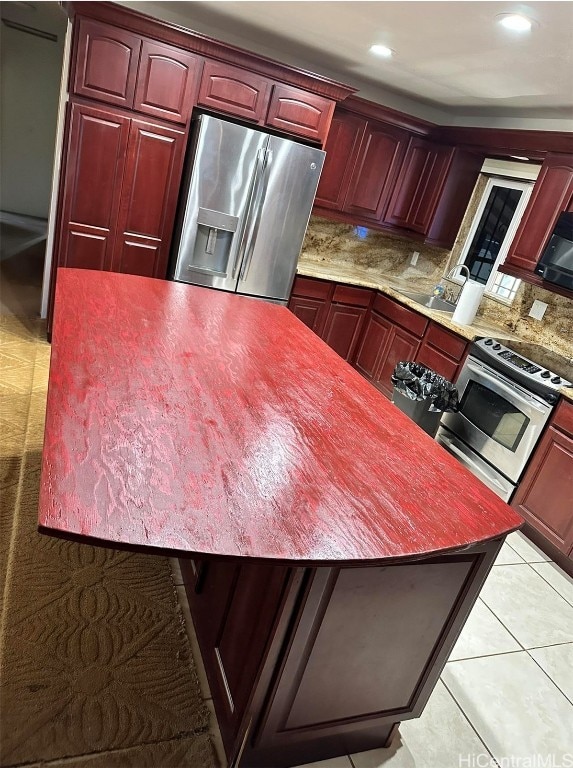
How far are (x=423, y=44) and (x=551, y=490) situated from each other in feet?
8.56

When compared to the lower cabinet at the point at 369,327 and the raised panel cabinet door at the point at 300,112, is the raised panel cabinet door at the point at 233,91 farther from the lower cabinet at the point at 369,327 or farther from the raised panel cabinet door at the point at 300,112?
the lower cabinet at the point at 369,327

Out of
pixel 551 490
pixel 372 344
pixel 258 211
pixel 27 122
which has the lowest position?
pixel 551 490

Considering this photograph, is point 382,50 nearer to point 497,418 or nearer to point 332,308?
point 332,308

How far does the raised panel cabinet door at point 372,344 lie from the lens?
427 centimetres

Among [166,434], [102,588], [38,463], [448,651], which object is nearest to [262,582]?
[166,434]

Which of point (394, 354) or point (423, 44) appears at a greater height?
point (423, 44)

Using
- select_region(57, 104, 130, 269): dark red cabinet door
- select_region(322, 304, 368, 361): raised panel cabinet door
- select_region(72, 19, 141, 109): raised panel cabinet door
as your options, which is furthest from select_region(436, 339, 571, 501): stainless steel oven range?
select_region(72, 19, 141, 109): raised panel cabinet door

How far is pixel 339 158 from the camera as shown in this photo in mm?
4168

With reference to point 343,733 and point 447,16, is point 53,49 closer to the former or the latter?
point 447,16

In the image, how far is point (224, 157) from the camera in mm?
3406

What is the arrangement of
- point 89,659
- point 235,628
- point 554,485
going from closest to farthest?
point 235,628
point 89,659
point 554,485

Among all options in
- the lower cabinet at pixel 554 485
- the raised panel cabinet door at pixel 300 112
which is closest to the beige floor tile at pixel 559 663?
the lower cabinet at pixel 554 485

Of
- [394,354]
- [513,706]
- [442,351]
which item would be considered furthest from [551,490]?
[394,354]

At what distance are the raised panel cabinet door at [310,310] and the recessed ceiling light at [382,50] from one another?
174 centimetres
